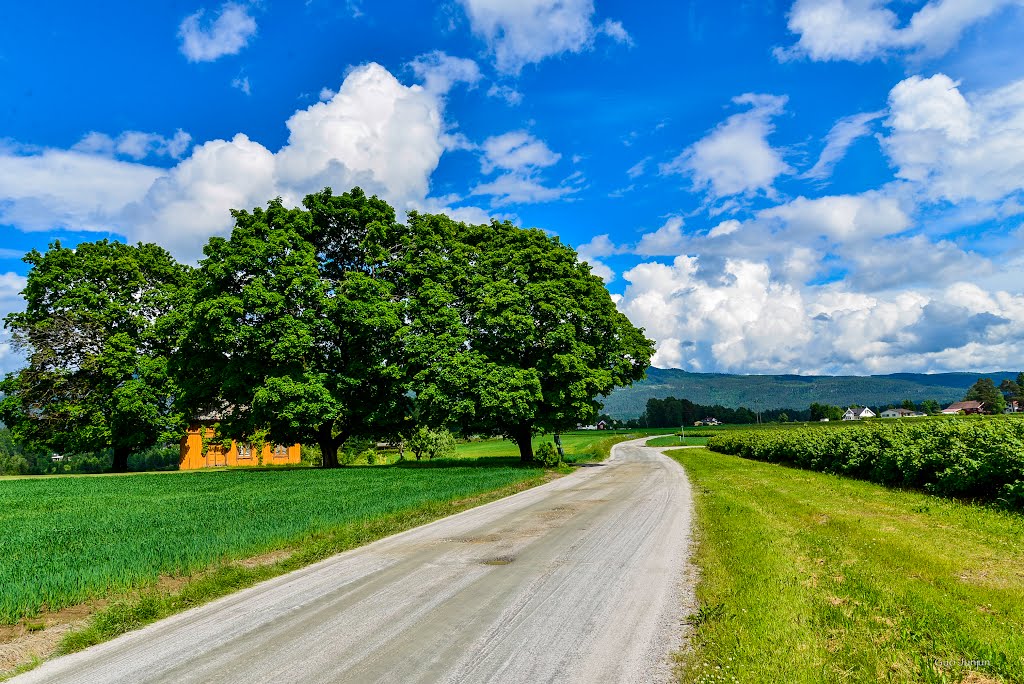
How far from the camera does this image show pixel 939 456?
1639 cm

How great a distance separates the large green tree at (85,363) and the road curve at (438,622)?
35.5 m

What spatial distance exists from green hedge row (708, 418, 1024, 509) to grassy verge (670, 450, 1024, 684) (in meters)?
1.62

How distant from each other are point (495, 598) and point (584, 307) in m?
28.3

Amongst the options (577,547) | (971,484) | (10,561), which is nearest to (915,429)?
(971,484)

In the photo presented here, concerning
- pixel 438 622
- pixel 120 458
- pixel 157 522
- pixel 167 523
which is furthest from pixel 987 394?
pixel 120 458

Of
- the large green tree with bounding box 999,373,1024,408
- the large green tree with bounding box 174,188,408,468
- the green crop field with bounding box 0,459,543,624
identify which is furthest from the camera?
the large green tree with bounding box 999,373,1024,408

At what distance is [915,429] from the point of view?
1938 cm

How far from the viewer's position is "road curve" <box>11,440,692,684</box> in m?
5.30

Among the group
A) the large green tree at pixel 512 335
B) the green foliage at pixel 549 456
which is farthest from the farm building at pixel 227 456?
the green foliage at pixel 549 456

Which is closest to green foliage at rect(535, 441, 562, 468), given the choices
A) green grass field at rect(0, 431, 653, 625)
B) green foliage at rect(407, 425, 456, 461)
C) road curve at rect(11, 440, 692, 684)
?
green grass field at rect(0, 431, 653, 625)

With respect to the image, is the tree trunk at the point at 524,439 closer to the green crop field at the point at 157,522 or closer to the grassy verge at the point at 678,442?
the green crop field at the point at 157,522

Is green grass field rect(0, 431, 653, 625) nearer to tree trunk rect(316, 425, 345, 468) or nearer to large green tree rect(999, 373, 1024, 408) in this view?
tree trunk rect(316, 425, 345, 468)

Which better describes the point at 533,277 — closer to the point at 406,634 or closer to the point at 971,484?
the point at 971,484

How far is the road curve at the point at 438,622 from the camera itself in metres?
5.30
